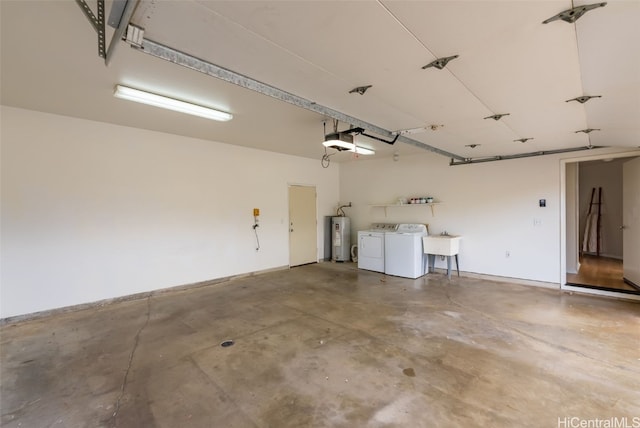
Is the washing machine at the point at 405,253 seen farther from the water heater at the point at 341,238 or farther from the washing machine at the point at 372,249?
the water heater at the point at 341,238

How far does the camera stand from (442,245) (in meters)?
5.55

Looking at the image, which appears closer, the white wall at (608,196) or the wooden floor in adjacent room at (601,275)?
the wooden floor in adjacent room at (601,275)

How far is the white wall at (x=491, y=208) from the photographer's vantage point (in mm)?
5000

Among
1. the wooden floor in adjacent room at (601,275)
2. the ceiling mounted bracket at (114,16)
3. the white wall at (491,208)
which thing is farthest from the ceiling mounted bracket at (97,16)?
the wooden floor in adjacent room at (601,275)

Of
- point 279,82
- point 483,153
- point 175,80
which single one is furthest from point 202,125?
point 483,153

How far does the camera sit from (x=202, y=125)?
4422mm

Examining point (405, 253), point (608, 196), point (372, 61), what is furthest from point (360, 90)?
point (608, 196)

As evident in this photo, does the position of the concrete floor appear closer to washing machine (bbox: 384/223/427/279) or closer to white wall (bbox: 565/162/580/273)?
washing machine (bbox: 384/223/427/279)

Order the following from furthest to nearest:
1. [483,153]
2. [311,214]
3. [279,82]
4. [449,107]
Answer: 1. [311,214]
2. [483,153]
3. [449,107]
4. [279,82]

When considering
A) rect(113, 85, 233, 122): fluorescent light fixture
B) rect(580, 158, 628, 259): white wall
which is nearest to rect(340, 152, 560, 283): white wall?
rect(580, 158, 628, 259): white wall

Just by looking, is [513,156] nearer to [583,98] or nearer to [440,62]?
[583,98]

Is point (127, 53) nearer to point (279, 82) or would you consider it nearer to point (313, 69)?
point (279, 82)

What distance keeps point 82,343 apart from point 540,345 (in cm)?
482

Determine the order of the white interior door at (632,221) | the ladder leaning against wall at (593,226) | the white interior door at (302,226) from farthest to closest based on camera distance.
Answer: the ladder leaning against wall at (593,226) → the white interior door at (302,226) → the white interior door at (632,221)
